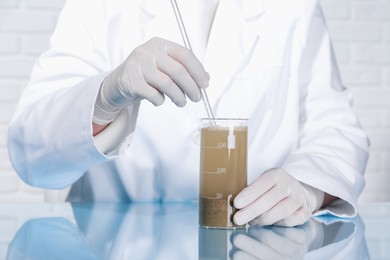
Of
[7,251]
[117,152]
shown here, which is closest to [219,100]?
[117,152]

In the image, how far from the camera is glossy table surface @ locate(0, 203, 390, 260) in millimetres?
992

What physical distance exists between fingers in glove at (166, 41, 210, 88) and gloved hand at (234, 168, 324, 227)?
0.67 ft

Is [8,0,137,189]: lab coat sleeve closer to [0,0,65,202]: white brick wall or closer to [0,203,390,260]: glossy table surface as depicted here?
[0,203,390,260]: glossy table surface

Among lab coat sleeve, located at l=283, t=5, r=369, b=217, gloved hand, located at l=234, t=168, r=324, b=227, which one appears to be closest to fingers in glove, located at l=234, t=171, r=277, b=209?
gloved hand, located at l=234, t=168, r=324, b=227

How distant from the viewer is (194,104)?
1709mm

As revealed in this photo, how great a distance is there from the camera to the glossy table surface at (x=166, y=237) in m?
0.99

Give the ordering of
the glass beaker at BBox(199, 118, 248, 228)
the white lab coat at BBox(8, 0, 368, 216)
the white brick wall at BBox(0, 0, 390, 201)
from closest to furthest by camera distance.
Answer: the glass beaker at BBox(199, 118, 248, 228), the white lab coat at BBox(8, 0, 368, 216), the white brick wall at BBox(0, 0, 390, 201)

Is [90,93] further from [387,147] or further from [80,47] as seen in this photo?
[387,147]

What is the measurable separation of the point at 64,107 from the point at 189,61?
372mm

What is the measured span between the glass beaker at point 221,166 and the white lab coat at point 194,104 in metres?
0.39

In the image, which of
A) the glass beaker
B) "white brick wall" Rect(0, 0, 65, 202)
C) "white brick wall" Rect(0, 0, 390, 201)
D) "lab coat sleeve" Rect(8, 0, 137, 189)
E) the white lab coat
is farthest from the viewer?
"white brick wall" Rect(0, 0, 390, 201)

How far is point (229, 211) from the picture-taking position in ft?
3.88

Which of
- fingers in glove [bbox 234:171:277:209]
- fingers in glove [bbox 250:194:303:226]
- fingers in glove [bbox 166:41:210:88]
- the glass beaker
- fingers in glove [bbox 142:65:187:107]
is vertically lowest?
fingers in glove [bbox 250:194:303:226]

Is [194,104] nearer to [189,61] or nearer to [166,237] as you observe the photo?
[189,61]
